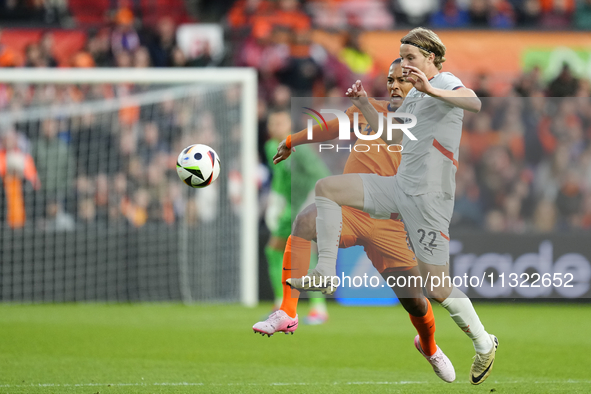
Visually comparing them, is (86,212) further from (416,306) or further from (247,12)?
(416,306)

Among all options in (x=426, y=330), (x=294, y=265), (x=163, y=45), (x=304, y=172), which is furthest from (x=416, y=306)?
(x=163, y=45)

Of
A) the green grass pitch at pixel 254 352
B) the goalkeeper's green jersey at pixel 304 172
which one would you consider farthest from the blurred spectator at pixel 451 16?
the goalkeeper's green jersey at pixel 304 172

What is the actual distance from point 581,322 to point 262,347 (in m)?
4.20

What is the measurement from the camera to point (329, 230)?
501 centimetres

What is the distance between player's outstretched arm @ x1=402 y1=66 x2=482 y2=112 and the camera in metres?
4.54

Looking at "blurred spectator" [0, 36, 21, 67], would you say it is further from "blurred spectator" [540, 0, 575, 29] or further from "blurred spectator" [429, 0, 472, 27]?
"blurred spectator" [540, 0, 575, 29]

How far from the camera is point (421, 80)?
14.9 feet

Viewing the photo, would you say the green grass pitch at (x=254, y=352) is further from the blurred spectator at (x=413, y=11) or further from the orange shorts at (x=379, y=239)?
the blurred spectator at (x=413, y=11)

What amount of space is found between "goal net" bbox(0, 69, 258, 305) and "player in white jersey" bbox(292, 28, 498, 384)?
21.3ft

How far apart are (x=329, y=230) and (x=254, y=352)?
2918 millimetres

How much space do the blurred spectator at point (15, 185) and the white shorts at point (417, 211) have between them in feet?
24.8

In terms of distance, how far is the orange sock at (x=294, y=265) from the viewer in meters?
5.12

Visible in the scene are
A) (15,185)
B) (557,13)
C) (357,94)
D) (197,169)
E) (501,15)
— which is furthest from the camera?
(557,13)

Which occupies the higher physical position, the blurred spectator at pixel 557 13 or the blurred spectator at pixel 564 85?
the blurred spectator at pixel 557 13
